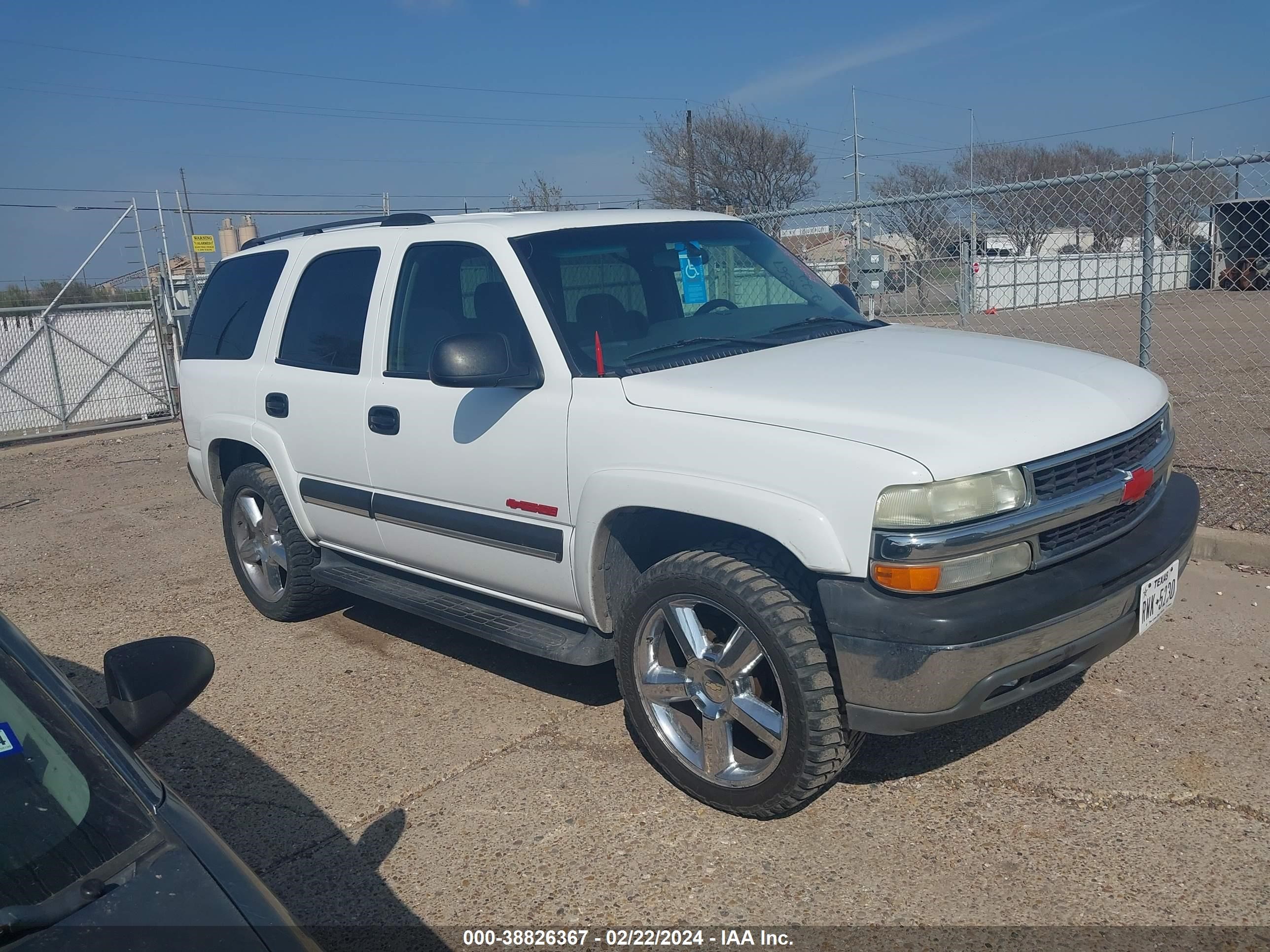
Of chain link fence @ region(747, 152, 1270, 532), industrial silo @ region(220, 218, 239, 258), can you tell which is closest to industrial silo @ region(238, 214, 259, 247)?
industrial silo @ region(220, 218, 239, 258)

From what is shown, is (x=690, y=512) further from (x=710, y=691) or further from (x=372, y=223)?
(x=372, y=223)

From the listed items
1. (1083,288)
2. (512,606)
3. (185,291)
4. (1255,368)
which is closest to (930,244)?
(1083,288)

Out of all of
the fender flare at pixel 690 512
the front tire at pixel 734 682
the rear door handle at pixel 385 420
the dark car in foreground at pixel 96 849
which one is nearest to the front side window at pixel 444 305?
the rear door handle at pixel 385 420

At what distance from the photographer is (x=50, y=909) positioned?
5.32 ft

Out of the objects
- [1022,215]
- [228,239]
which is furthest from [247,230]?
[1022,215]

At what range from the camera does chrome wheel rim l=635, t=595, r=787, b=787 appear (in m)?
3.29

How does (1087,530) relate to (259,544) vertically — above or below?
above

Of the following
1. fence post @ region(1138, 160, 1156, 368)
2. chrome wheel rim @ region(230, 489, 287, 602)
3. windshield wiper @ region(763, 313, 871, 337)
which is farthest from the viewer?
fence post @ region(1138, 160, 1156, 368)

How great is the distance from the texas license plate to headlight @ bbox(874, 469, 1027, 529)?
77 cm

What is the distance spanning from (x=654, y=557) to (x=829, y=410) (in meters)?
1.00

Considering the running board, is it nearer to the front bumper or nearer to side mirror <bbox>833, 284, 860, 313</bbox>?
the front bumper

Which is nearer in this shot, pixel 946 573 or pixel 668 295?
pixel 946 573

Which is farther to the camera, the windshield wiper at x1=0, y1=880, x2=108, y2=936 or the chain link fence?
the chain link fence

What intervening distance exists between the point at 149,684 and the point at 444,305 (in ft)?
7.89
